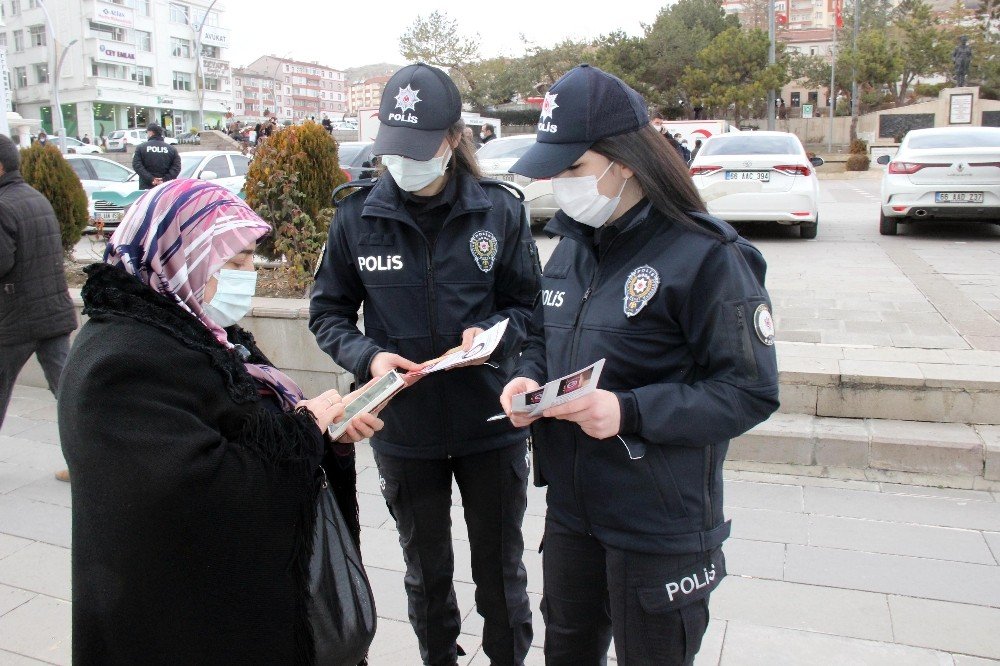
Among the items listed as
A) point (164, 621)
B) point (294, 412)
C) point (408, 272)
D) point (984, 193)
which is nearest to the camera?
point (164, 621)

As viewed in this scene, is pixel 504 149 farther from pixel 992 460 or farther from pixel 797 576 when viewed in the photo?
pixel 797 576

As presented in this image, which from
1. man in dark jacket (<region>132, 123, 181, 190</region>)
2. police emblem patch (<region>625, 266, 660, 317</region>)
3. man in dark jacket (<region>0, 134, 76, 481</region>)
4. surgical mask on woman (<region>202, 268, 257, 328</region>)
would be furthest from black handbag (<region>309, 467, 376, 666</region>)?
man in dark jacket (<region>132, 123, 181, 190</region>)

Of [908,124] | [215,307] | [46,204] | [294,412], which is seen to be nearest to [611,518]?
[294,412]

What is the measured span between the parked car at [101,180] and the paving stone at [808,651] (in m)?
14.6

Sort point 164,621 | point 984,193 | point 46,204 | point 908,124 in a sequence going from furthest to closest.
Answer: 1. point 908,124
2. point 984,193
3. point 46,204
4. point 164,621

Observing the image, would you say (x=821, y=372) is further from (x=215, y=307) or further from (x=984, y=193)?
(x=984, y=193)

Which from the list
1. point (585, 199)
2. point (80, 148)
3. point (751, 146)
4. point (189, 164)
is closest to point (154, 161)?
point (189, 164)

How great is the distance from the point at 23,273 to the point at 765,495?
4.30 metres

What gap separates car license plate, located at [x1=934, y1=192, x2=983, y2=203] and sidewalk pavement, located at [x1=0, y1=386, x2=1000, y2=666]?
7739 millimetres

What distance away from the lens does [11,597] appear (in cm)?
361

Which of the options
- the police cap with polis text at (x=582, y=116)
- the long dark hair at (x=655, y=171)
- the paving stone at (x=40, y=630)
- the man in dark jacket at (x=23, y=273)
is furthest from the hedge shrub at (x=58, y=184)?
the long dark hair at (x=655, y=171)

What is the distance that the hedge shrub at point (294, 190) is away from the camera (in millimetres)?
6242

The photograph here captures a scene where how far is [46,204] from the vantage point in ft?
15.8

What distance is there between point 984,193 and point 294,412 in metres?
11.1
